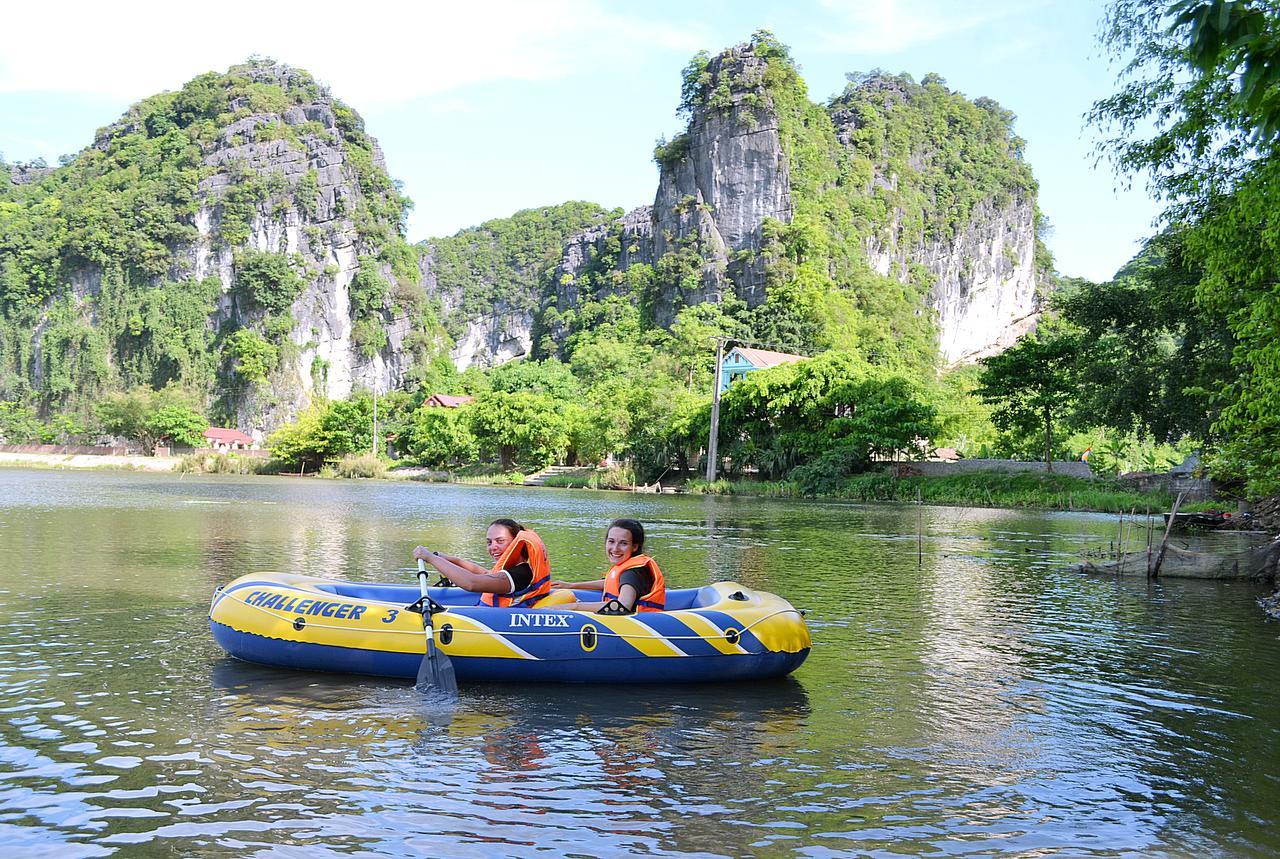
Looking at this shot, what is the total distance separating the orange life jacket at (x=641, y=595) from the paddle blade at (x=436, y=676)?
163 cm

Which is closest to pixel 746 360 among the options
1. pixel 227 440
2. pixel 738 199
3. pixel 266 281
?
pixel 738 199

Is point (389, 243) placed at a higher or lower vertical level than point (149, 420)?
higher

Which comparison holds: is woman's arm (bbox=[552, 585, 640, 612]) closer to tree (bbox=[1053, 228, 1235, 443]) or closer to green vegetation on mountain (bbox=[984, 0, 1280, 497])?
green vegetation on mountain (bbox=[984, 0, 1280, 497])

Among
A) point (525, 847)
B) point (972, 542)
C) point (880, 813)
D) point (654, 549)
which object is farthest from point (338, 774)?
point (972, 542)

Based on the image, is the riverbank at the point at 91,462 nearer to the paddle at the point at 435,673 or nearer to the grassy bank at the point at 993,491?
the grassy bank at the point at 993,491

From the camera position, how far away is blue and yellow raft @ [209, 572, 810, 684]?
934cm

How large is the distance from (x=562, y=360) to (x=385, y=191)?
38.5 metres

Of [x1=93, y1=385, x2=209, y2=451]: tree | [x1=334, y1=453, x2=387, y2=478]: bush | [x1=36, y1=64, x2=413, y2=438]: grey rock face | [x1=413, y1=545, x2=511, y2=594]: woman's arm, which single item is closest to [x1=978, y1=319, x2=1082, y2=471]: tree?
[x1=413, y1=545, x2=511, y2=594]: woman's arm

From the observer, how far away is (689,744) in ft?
25.7

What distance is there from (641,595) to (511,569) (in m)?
1.34

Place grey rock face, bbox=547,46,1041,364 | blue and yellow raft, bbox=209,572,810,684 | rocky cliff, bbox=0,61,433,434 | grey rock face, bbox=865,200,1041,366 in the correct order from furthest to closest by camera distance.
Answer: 1. grey rock face, bbox=865,200,1041,366
2. rocky cliff, bbox=0,61,433,434
3. grey rock face, bbox=547,46,1041,364
4. blue and yellow raft, bbox=209,572,810,684

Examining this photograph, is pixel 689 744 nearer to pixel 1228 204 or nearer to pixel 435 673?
pixel 435 673

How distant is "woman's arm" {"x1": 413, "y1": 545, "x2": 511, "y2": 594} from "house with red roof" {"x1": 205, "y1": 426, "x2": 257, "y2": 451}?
94714 millimetres

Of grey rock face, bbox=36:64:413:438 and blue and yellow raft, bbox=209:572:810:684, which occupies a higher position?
grey rock face, bbox=36:64:413:438
